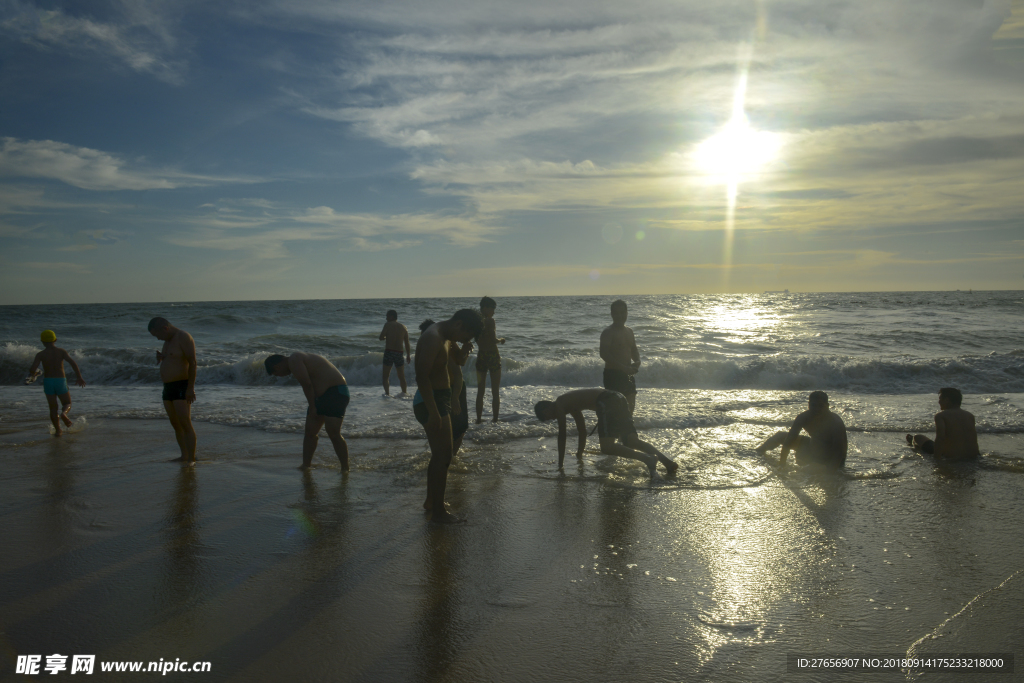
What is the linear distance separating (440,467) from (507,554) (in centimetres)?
96

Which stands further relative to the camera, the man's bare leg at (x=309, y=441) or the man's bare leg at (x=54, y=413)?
the man's bare leg at (x=54, y=413)

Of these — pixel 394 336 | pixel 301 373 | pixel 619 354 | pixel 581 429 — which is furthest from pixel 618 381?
pixel 394 336

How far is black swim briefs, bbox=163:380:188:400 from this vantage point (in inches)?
255

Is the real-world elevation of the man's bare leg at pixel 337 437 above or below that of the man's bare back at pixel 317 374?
below

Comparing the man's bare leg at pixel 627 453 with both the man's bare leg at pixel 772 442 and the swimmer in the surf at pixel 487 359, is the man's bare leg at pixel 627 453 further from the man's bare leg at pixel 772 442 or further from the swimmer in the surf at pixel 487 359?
the swimmer in the surf at pixel 487 359

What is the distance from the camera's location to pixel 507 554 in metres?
4.08

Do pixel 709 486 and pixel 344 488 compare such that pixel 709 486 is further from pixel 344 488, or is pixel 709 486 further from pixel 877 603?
pixel 344 488

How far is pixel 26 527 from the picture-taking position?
4656 mm

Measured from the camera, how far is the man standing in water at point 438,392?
4.29 metres

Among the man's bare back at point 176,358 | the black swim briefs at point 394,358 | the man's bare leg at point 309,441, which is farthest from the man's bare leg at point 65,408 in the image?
the black swim briefs at point 394,358

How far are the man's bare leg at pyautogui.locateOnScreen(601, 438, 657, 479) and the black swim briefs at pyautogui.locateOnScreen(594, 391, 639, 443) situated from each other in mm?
94

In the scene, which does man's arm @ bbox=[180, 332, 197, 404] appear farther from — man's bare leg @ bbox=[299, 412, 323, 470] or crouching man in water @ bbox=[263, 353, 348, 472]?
man's bare leg @ bbox=[299, 412, 323, 470]

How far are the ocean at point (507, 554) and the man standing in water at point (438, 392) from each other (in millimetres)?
317

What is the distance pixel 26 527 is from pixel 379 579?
10.8 feet
